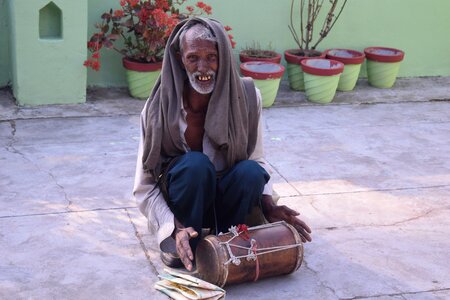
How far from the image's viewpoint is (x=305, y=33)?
283 inches

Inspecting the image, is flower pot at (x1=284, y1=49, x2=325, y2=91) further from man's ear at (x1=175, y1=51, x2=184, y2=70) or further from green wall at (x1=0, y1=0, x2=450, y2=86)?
man's ear at (x1=175, y1=51, x2=184, y2=70)

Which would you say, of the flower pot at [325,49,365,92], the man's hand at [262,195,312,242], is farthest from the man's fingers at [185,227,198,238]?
the flower pot at [325,49,365,92]

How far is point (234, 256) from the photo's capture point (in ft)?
10.9

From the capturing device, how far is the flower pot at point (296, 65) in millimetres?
6852

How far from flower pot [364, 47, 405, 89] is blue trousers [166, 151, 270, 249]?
3.85m

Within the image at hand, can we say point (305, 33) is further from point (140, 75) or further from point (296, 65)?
point (140, 75)

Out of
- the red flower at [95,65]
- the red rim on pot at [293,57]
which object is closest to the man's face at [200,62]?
the red flower at [95,65]

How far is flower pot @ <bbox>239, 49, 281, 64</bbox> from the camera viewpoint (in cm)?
670

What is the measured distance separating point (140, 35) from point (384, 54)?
2.42 metres

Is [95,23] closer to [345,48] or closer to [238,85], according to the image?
[345,48]

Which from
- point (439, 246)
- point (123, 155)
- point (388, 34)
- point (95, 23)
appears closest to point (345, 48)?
point (388, 34)

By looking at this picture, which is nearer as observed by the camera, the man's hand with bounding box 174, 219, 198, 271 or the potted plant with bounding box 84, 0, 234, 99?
the man's hand with bounding box 174, 219, 198, 271

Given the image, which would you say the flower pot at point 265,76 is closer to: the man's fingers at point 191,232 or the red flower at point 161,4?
the red flower at point 161,4

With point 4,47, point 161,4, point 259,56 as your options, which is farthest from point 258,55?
point 4,47
